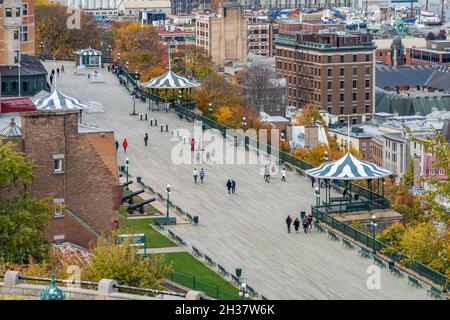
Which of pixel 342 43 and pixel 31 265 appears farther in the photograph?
pixel 342 43

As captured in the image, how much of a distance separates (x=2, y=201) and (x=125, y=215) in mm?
13172

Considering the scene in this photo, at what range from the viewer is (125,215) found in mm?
57094

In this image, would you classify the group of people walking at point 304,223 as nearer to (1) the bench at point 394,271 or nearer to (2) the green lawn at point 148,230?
(2) the green lawn at point 148,230

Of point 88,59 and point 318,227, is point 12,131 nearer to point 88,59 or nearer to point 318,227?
point 318,227

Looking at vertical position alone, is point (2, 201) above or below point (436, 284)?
above

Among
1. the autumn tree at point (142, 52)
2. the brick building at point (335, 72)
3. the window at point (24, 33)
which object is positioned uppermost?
the window at point (24, 33)

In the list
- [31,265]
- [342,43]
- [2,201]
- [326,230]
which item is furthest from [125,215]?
[342,43]

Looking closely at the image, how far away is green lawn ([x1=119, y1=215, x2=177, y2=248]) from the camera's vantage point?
174 ft

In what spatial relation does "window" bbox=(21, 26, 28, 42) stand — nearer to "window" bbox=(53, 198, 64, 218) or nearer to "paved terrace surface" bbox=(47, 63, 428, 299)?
"paved terrace surface" bbox=(47, 63, 428, 299)

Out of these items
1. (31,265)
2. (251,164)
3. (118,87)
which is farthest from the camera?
(118,87)

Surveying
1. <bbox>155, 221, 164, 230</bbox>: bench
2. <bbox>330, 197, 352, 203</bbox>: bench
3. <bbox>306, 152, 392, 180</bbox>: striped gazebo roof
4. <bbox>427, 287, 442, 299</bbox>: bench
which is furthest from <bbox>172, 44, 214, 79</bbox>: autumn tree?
<bbox>427, 287, 442, 299</bbox>: bench

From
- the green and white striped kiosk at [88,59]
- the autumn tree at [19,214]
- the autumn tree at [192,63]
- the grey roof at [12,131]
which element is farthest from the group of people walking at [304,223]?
the autumn tree at [192,63]

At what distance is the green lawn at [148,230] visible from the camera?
53.0 metres

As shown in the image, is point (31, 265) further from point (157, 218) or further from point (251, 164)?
point (251, 164)
